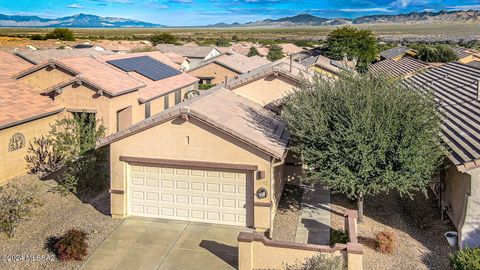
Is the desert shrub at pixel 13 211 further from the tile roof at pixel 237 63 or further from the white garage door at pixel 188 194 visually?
the tile roof at pixel 237 63

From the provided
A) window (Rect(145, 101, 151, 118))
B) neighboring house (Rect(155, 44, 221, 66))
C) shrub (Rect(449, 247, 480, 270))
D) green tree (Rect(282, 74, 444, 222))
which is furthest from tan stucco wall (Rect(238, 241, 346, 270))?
neighboring house (Rect(155, 44, 221, 66))

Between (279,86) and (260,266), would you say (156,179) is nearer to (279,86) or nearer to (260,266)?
(260,266)

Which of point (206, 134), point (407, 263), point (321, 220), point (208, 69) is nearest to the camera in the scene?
point (407, 263)

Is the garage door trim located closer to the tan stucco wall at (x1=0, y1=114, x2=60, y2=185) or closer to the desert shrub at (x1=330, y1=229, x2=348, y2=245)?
the desert shrub at (x1=330, y1=229, x2=348, y2=245)

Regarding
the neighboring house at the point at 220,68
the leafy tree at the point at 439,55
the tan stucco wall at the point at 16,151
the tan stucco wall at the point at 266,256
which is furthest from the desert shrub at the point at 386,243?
the leafy tree at the point at 439,55

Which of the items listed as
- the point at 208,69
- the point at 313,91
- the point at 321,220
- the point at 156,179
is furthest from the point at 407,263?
the point at 208,69
